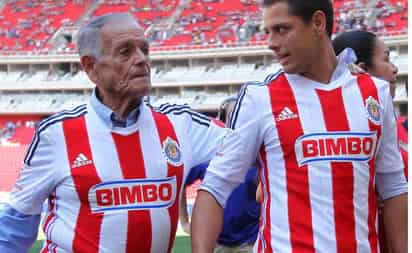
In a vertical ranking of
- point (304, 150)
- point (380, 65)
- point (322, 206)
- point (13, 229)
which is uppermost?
point (380, 65)

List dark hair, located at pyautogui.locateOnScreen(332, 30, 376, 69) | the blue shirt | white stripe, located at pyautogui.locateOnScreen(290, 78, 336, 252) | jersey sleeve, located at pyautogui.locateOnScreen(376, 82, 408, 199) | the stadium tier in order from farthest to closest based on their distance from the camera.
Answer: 1. the stadium tier
2. the blue shirt
3. dark hair, located at pyautogui.locateOnScreen(332, 30, 376, 69)
4. jersey sleeve, located at pyautogui.locateOnScreen(376, 82, 408, 199)
5. white stripe, located at pyautogui.locateOnScreen(290, 78, 336, 252)

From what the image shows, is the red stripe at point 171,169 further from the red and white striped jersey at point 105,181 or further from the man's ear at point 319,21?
the man's ear at point 319,21

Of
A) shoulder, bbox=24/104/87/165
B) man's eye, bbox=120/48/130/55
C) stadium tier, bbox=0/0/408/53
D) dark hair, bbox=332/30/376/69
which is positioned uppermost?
man's eye, bbox=120/48/130/55

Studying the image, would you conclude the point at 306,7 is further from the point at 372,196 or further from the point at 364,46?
the point at 364,46

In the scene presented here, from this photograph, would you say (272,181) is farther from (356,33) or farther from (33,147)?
(356,33)

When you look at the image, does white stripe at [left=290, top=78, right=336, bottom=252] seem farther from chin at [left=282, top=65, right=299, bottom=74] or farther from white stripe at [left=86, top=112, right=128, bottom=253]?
white stripe at [left=86, top=112, right=128, bottom=253]

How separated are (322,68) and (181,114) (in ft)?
A: 1.38

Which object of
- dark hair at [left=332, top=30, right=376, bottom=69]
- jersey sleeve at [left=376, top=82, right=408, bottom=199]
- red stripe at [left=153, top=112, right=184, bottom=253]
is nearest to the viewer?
jersey sleeve at [left=376, top=82, right=408, bottom=199]

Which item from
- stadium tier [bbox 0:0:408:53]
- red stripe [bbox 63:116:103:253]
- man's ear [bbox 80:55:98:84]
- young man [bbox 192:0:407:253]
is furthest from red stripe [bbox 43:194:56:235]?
stadium tier [bbox 0:0:408:53]

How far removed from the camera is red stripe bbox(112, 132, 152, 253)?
1.82 metres

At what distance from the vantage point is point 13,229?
1952mm

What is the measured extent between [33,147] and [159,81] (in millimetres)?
27282

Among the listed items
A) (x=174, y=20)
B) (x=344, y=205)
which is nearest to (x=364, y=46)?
(x=344, y=205)

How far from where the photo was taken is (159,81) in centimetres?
2908
